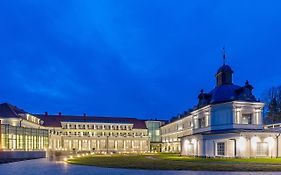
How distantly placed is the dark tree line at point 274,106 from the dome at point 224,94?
28339mm

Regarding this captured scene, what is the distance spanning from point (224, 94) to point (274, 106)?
31.9 metres

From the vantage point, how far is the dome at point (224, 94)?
204 ft

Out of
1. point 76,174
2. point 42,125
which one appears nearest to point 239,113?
point 76,174

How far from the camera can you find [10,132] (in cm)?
6844

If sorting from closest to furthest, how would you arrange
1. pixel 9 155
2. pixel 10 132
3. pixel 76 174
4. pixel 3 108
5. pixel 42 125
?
pixel 76 174 < pixel 9 155 < pixel 10 132 < pixel 3 108 < pixel 42 125

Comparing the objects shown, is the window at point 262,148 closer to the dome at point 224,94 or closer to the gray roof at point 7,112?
the dome at point 224,94

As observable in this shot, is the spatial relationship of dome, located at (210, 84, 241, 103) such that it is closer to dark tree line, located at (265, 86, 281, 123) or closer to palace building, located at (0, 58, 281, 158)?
palace building, located at (0, 58, 281, 158)

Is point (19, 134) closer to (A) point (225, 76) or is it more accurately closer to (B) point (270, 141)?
(A) point (225, 76)

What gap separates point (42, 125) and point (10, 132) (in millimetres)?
59173

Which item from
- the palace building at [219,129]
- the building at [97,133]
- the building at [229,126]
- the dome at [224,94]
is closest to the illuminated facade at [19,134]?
the palace building at [219,129]

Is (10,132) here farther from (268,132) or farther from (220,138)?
(268,132)

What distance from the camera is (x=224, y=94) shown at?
63469mm

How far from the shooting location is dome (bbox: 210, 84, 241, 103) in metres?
62.1

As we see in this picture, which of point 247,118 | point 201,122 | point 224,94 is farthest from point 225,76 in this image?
point 247,118
